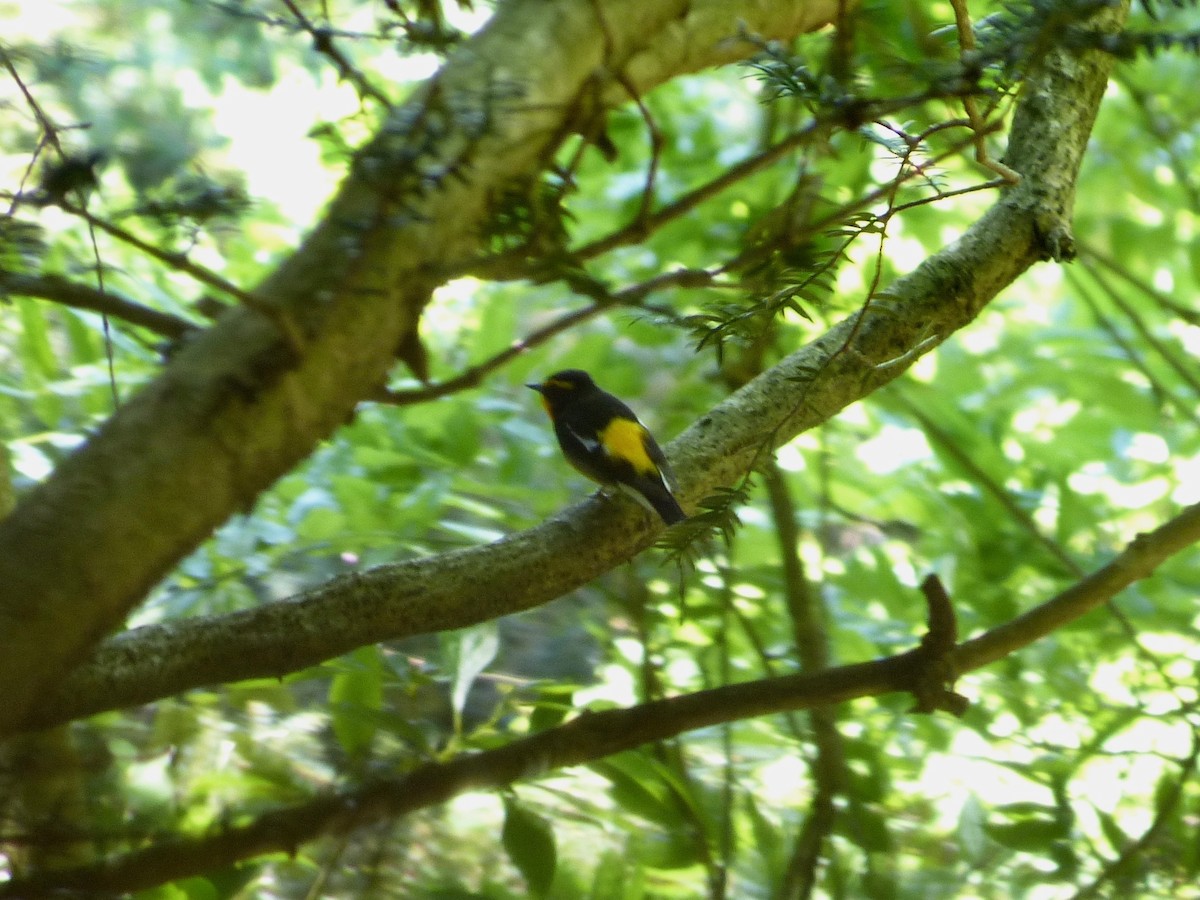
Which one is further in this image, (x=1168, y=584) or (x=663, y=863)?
(x=1168, y=584)

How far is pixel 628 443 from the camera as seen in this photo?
188 centimetres

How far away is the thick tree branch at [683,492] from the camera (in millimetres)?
1151

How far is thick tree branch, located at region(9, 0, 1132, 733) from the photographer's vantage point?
3.78 feet

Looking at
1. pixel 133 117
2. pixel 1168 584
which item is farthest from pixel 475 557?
pixel 1168 584

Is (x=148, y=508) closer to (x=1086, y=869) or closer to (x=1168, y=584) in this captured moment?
(x=1086, y=869)

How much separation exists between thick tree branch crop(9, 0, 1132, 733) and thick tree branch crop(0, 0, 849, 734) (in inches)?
12.0

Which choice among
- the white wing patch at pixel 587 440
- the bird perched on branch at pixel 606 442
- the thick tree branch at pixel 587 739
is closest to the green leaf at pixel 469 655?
the thick tree branch at pixel 587 739

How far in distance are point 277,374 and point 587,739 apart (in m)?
0.85

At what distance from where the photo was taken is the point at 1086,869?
1845mm

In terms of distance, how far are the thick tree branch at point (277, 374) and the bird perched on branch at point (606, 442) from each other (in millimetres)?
620

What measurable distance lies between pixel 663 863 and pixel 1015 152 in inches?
44.3

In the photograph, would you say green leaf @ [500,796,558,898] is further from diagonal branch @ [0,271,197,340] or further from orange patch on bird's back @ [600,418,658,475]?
diagonal branch @ [0,271,197,340]

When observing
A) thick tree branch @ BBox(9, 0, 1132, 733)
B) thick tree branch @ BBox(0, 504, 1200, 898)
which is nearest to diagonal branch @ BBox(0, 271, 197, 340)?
thick tree branch @ BBox(9, 0, 1132, 733)

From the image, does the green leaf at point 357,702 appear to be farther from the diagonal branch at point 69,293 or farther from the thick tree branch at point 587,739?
the diagonal branch at point 69,293
